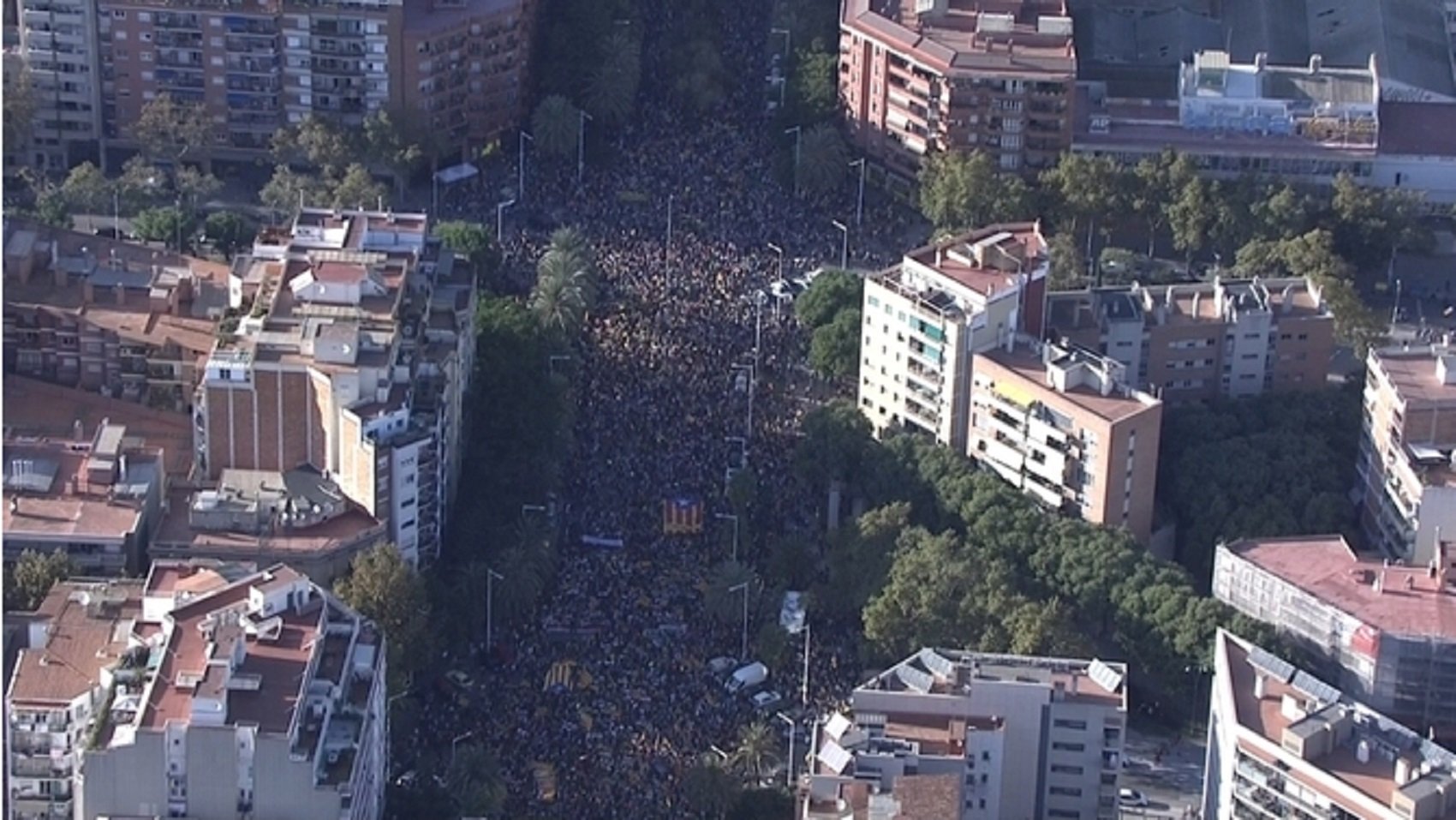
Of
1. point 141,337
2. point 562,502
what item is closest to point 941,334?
point 562,502

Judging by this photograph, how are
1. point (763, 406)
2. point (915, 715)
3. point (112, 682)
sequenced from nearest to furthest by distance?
point (112, 682), point (915, 715), point (763, 406)

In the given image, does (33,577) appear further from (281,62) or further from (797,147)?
(797,147)

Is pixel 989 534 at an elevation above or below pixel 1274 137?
below

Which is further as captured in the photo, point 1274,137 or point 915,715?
point 1274,137

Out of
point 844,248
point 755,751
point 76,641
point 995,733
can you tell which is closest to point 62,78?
point 844,248

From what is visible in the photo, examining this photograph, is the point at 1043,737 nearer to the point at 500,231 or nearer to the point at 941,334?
the point at 941,334

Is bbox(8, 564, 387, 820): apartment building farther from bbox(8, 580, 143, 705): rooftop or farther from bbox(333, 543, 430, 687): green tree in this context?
bbox(333, 543, 430, 687): green tree

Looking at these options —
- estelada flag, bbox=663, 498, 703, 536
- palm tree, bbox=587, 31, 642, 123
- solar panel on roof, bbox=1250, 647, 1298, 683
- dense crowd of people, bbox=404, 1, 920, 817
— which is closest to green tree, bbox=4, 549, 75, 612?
dense crowd of people, bbox=404, 1, 920, 817
